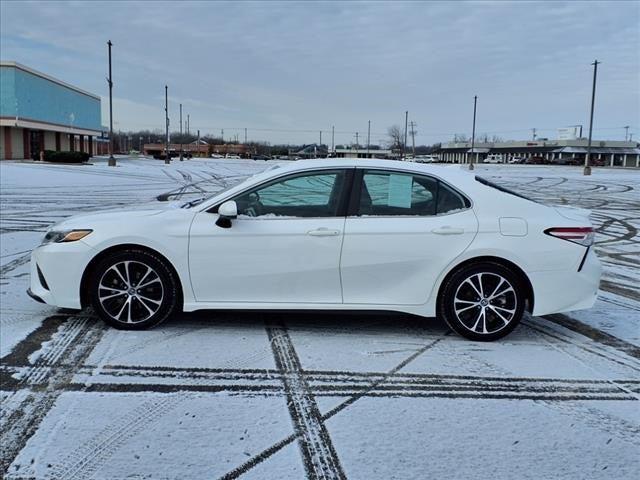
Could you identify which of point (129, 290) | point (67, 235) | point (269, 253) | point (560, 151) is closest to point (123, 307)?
point (129, 290)

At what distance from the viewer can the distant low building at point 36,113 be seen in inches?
1918

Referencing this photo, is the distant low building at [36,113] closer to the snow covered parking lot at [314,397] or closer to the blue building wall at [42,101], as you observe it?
the blue building wall at [42,101]

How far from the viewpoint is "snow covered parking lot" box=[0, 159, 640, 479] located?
3.13 m

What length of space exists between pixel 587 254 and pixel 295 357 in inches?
107

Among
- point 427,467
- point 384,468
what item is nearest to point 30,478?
point 384,468

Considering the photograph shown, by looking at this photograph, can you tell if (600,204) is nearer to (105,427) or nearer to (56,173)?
(105,427)

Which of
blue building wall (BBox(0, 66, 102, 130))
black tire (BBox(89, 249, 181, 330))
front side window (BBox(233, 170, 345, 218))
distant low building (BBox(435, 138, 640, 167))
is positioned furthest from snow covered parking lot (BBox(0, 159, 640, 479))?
distant low building (BBox(435, 138, 640, 167))

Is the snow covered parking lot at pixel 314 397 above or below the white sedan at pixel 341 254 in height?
below

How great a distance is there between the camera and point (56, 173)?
29.0 meters

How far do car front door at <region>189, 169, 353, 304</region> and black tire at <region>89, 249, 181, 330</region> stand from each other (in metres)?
0.27

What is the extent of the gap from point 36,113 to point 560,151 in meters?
86.6

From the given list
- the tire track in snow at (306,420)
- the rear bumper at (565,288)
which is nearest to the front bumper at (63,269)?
the tire track in snow at (306,420)

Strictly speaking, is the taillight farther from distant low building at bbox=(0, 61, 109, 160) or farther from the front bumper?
distant low building at bbox=(0, 61, 109, 160)

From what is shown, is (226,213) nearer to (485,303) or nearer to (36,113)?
(485,303)
